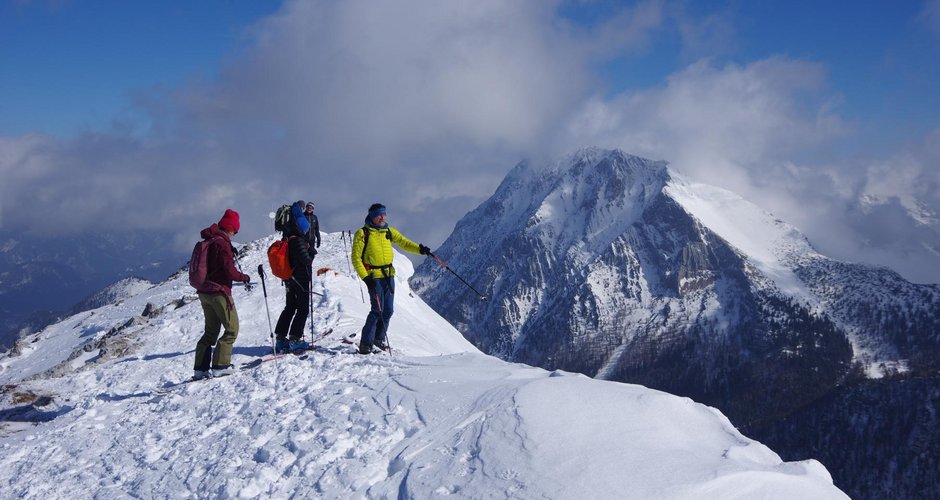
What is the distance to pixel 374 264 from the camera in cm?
1462

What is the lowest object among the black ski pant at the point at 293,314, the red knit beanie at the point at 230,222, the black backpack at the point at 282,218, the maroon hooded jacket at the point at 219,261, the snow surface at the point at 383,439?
the snow surface at the point at 383,439

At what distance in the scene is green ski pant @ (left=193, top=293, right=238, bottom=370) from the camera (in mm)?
13172

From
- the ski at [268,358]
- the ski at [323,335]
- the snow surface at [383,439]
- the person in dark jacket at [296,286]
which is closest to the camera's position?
the snow surface at [383,439]

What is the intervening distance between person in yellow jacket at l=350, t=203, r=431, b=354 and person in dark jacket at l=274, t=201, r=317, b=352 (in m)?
1.75

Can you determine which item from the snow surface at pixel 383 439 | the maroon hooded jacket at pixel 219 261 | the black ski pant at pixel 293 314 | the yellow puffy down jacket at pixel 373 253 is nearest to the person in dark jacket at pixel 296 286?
the black ski pant at pixel 293 314

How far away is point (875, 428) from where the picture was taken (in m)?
183

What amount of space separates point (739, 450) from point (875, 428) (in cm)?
22277

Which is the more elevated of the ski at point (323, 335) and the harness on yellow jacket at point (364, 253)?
the harness on yellow jacket at point (364, 253)

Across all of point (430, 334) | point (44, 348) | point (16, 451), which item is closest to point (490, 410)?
point (16, 451)

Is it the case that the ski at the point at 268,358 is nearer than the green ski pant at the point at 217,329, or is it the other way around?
the green ski pant at the point at 217,329

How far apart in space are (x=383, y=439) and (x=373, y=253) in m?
6.53

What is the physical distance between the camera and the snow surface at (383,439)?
22.4 feet

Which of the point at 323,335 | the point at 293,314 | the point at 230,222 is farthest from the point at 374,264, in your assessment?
the point at 323,335

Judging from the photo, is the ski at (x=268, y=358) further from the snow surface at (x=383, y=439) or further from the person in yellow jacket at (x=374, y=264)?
the person in yellow jacket at (x=374, y=264)
